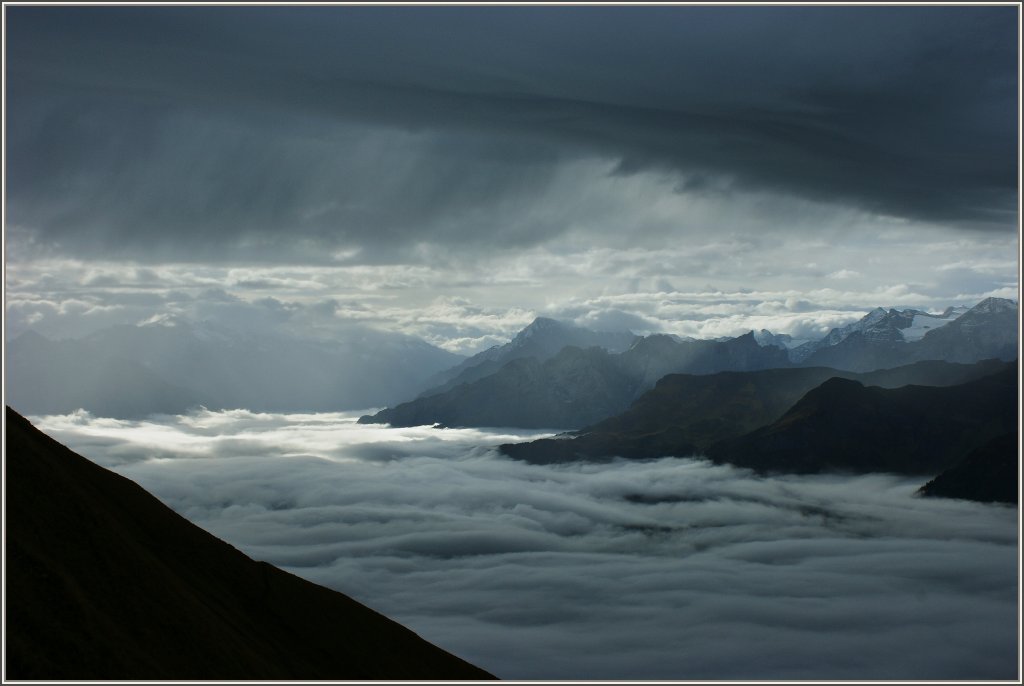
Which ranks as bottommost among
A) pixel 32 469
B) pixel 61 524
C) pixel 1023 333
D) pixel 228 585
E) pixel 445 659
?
pixel 445 659

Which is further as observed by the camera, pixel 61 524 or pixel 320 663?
pixel 320 663

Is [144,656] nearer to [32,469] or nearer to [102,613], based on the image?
[102,613]

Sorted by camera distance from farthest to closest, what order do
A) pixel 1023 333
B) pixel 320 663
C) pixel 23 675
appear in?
pixel 320 663 < pixel 1023 333 < pixel 23 675

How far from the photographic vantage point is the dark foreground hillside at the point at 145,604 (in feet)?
268

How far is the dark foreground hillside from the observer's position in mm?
81812

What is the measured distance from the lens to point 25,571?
86.1 m

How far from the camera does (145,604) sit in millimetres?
99000

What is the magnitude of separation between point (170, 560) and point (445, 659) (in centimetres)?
4790

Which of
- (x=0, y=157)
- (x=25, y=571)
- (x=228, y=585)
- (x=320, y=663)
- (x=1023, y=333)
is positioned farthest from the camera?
(x=228, y=585)

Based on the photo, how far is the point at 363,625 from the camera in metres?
143

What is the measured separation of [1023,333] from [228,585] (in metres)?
119

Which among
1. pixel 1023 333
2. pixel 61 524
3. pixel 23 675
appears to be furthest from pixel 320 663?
pixel 1023 333

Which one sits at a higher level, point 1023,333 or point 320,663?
point 1023,333

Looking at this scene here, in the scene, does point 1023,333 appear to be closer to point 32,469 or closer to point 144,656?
point 144,656
